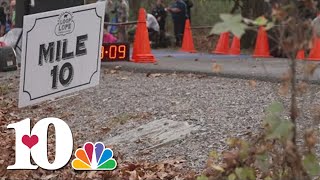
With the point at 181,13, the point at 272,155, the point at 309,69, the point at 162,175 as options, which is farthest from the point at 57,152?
the point at 181,13

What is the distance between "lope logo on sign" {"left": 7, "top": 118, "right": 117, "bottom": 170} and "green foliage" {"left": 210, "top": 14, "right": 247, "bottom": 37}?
8.66ft

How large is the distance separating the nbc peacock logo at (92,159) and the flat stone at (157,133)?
97 centimetres

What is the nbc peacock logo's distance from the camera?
511 cm

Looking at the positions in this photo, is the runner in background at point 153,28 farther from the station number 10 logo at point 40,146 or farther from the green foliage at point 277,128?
the green foliage at point 277,128

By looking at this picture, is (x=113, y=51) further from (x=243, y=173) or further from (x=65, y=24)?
(x=243, y=173)

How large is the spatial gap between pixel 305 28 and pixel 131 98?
5.78m

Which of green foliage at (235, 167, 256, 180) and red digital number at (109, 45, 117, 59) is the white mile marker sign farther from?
red digital number at (109, 45, 117, 59)

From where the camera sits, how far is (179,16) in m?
20.4

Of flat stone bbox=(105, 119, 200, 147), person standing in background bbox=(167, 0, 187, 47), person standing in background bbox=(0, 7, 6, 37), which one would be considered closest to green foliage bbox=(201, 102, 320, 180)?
flat stone bbox=(105, 119, 200, 147)

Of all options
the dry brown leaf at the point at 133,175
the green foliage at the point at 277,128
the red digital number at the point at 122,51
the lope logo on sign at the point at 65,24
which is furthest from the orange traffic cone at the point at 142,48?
the green foliage at the point at 277,128

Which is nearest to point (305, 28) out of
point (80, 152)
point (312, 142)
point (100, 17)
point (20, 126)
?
point (312, 142)

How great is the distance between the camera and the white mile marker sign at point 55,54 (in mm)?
6805

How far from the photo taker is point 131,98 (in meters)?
8.42

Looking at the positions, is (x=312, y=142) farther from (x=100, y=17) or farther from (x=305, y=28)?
(x=100, y=17)
